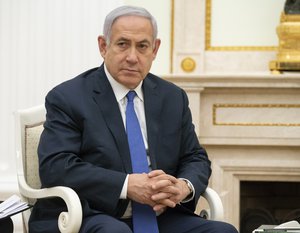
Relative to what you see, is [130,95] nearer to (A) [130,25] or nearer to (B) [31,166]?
(A) [130,25]

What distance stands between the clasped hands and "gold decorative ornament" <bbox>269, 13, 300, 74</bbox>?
1924 mm

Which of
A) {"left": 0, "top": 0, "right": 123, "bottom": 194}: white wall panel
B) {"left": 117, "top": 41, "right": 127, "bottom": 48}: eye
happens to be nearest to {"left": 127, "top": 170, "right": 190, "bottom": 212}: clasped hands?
{"left": 117, "top": 41, "right": 127, "bottom": 48}: eye

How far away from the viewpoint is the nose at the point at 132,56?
2744 millimetres

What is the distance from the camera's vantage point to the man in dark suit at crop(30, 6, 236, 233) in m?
2.57

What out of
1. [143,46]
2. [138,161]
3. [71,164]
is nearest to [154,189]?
[138,161]

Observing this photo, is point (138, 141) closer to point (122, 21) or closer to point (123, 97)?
point (123, 97)

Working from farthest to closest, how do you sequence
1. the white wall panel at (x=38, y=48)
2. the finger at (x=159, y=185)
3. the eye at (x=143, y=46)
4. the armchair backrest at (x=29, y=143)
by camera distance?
the white wall panel at (x=38, y=48) → the armchair backrest at (x=29, y=143) → the eye at (x=143, y=46) → the finger at (x=159, y=185)

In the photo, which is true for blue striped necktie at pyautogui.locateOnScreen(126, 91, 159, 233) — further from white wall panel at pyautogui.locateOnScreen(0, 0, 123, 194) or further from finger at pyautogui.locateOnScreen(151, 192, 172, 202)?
white wall panel at pyautogui.locateOnScreen(0, 0, 123, 194)

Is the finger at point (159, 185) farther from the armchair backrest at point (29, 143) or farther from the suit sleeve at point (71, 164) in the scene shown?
the armchair backrest at point (29, 143)

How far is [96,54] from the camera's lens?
4.18 m

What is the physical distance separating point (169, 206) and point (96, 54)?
5.63 ft

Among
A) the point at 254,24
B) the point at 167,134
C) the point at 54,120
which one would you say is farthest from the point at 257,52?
the point at 54,120

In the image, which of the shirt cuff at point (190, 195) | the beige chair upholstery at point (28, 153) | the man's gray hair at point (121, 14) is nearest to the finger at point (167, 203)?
the shirt cuff at point (190, 195)

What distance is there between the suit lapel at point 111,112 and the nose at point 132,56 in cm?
13
